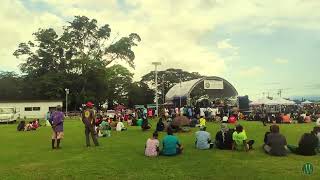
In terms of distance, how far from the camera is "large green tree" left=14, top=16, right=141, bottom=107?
83000 millimetres

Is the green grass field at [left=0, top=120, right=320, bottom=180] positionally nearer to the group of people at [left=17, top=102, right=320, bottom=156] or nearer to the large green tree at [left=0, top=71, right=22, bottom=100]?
the group of people at [left=17, top=102, right=320, bottom=156]

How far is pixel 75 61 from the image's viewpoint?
8331cm

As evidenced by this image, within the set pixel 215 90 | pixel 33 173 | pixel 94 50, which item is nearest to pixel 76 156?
pixel 33 173

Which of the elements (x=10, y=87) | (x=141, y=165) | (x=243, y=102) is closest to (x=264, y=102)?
(x=243, y=102)

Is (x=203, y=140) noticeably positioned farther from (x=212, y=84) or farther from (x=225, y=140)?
(x=212, y=84)

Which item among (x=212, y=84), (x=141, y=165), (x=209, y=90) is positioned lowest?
(x=141, y=165)

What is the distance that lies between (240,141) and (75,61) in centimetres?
6754

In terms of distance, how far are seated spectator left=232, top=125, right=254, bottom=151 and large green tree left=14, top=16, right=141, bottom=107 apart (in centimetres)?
6576

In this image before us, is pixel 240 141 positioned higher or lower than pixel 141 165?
higher

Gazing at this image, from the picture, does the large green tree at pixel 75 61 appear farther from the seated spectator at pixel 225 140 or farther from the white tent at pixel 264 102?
the seated spectator at pixel 225 140

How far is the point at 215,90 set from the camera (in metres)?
67.3

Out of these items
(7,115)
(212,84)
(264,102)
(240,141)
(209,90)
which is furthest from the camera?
(209,90)

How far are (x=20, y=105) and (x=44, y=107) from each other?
3.83 metres

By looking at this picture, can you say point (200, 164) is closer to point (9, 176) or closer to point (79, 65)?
point (9, 176)
